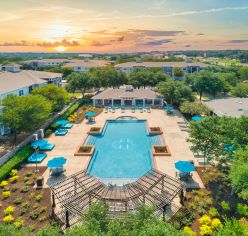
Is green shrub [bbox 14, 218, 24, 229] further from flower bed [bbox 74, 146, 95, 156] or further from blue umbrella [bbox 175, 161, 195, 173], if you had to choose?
blue umbrella [bbox 175, 161, 195, 173]

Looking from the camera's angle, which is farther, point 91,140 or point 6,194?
point 91,140

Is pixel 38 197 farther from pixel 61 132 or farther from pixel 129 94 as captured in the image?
pixel 129 94

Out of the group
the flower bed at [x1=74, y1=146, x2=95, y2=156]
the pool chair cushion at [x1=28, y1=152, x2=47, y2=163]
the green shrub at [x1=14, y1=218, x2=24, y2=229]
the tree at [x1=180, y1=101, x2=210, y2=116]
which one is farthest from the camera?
the tree at [x1=180, y1=101, x2=210, y2=116]

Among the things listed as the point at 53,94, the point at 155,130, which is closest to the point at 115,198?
the point at 155,130

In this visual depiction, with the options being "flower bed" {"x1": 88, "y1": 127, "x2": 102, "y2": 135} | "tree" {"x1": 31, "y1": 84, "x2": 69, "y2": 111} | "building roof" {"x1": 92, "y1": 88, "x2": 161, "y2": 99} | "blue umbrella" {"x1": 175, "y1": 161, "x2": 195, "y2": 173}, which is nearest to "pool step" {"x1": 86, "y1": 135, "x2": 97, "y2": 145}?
"flower bed" {"x1": 88, "y1": 127, "x2": 102, "y2": 135}

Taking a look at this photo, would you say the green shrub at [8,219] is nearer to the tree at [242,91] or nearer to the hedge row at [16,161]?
the hedge row at [16,161]

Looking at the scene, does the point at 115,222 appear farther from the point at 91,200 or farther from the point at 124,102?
the point at 124,102
